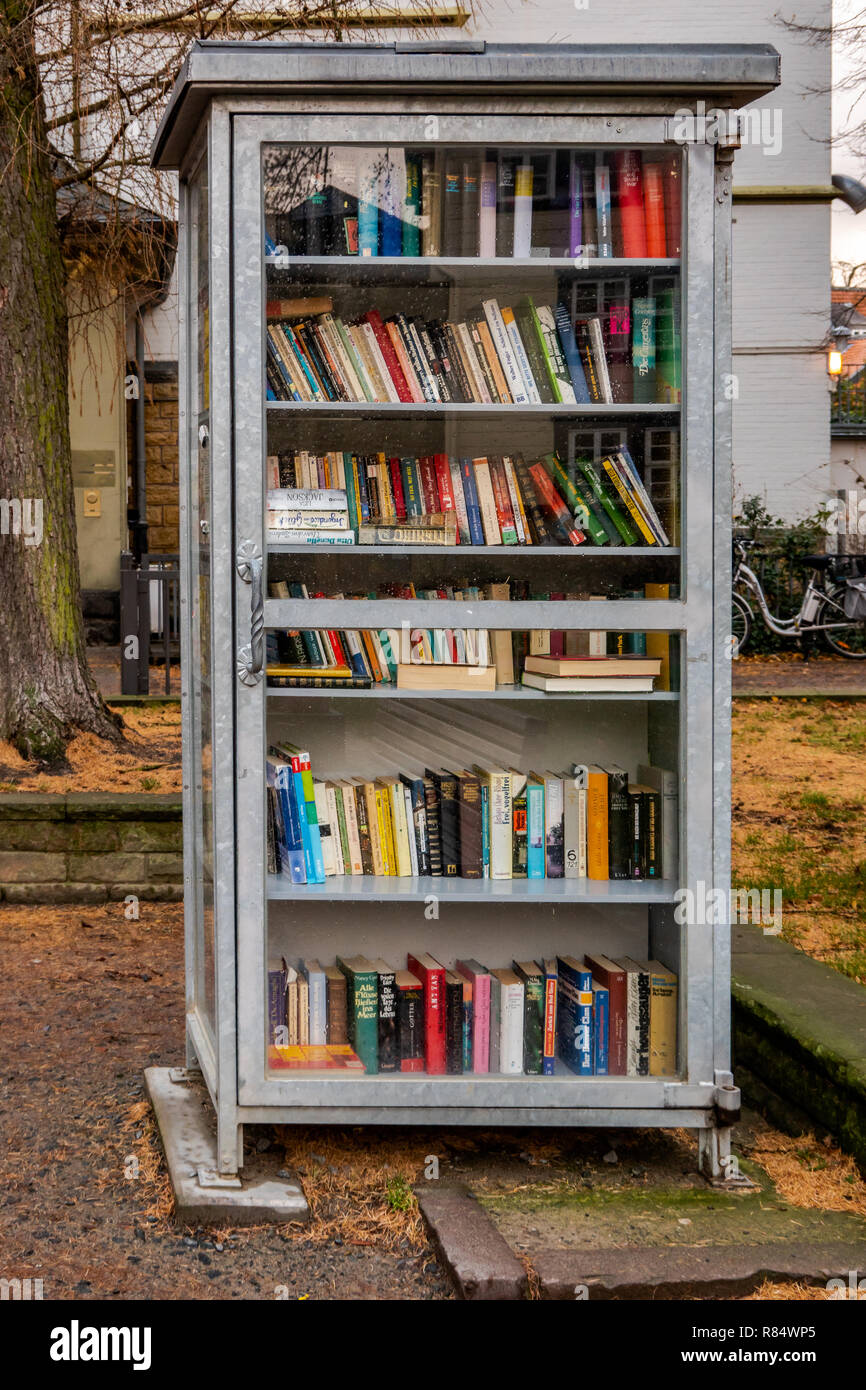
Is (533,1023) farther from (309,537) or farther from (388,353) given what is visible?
(388,353)

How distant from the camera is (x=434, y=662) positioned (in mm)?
3721

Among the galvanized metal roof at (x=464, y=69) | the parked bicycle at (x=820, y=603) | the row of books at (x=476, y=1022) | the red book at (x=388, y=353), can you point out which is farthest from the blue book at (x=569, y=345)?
the parked bicycle at (x=820, y=603)

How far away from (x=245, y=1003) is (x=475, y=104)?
2.33 metres

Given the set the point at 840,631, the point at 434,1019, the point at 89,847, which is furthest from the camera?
the point at 840,631

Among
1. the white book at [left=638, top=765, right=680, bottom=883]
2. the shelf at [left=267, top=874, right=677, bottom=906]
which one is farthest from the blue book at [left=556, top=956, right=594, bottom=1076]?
the white book at [left=638, top=765, right=680, bottom=883]

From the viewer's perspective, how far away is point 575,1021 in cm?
376

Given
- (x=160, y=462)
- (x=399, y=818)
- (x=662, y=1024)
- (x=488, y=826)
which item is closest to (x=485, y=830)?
(x=488, y=826)

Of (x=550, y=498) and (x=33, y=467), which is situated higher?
(x=33, y=467)

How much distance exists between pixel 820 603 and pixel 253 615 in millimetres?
13252

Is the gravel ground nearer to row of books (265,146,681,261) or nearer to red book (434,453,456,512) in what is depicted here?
red book (434,453,456,512)

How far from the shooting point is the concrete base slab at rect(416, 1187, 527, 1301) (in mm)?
2957

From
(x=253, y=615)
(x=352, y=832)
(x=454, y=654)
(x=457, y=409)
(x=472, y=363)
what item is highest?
(x=472, y=363)

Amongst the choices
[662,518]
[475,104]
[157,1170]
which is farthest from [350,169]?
[157,1170]

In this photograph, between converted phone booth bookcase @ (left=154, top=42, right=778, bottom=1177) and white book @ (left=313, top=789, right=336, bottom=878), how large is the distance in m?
0.02
